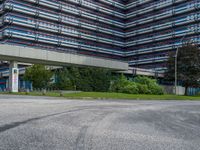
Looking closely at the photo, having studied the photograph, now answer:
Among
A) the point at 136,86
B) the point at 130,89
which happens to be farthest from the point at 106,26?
the point at 130,89

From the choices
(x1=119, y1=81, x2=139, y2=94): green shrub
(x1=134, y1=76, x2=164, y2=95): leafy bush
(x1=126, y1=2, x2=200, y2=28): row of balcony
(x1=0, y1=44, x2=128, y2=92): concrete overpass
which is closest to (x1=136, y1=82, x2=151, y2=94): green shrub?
(x1=134, y1=76, x2=164, y2=95): leafy bush

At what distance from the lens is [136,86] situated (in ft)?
121

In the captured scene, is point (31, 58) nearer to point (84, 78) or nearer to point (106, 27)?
point (84, 78)

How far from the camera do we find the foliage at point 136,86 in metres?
36.4

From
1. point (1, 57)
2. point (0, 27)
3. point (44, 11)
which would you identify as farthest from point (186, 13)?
point (1, 57)

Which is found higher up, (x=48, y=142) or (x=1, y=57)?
(x=1, y=57)

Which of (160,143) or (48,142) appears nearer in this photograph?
(48,142)

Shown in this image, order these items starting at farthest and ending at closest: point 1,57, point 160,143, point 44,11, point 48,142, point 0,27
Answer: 1. point 44,11
2. point 0,27
3. point 1,57
4. point 160,143
5. point 48,142

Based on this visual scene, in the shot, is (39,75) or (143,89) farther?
(39,75)

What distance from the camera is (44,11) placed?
72.5 m

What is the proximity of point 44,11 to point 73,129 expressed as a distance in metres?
71.5

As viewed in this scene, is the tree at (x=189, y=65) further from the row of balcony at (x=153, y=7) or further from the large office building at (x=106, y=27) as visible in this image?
the row of balcony at (x=153, y=7)

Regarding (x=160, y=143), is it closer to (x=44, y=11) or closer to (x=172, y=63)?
(x=172, y=63)

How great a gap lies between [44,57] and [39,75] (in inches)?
227
